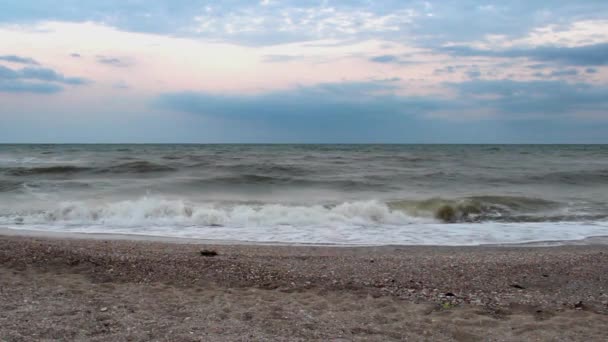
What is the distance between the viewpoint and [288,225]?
11867 mm

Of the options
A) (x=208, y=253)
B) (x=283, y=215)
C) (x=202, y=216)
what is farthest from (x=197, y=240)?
(x=283, y=215)

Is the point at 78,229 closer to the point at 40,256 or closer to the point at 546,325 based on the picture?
the point at 40,256

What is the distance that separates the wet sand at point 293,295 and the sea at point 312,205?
8.93ft

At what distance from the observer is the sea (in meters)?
10.7

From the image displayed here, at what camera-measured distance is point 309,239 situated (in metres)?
9.86

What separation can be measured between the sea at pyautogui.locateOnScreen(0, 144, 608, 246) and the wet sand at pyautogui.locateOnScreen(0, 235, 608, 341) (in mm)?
2723

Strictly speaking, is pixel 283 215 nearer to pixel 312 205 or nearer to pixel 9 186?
pixel 312 205

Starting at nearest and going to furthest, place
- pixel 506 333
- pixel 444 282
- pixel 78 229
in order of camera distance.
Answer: pixel 506 333
pixel 444 282
pixel 78 229

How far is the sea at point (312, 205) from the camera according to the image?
35.2 feet

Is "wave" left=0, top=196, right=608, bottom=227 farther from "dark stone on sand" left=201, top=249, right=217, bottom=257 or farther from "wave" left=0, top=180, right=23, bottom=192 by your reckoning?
"wave" left=0, top=180, right=23, bottom=192

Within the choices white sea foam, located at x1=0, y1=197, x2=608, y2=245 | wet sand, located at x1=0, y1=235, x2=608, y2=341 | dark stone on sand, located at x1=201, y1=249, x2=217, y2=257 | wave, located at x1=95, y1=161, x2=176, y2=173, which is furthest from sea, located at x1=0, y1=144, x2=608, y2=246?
wet sand, located at x1=0, y1=235, x2=608, y2=341

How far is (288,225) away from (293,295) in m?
6.56

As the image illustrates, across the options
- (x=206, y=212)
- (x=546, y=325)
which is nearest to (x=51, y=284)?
(x=546, y=325)

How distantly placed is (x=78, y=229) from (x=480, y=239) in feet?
30.1
